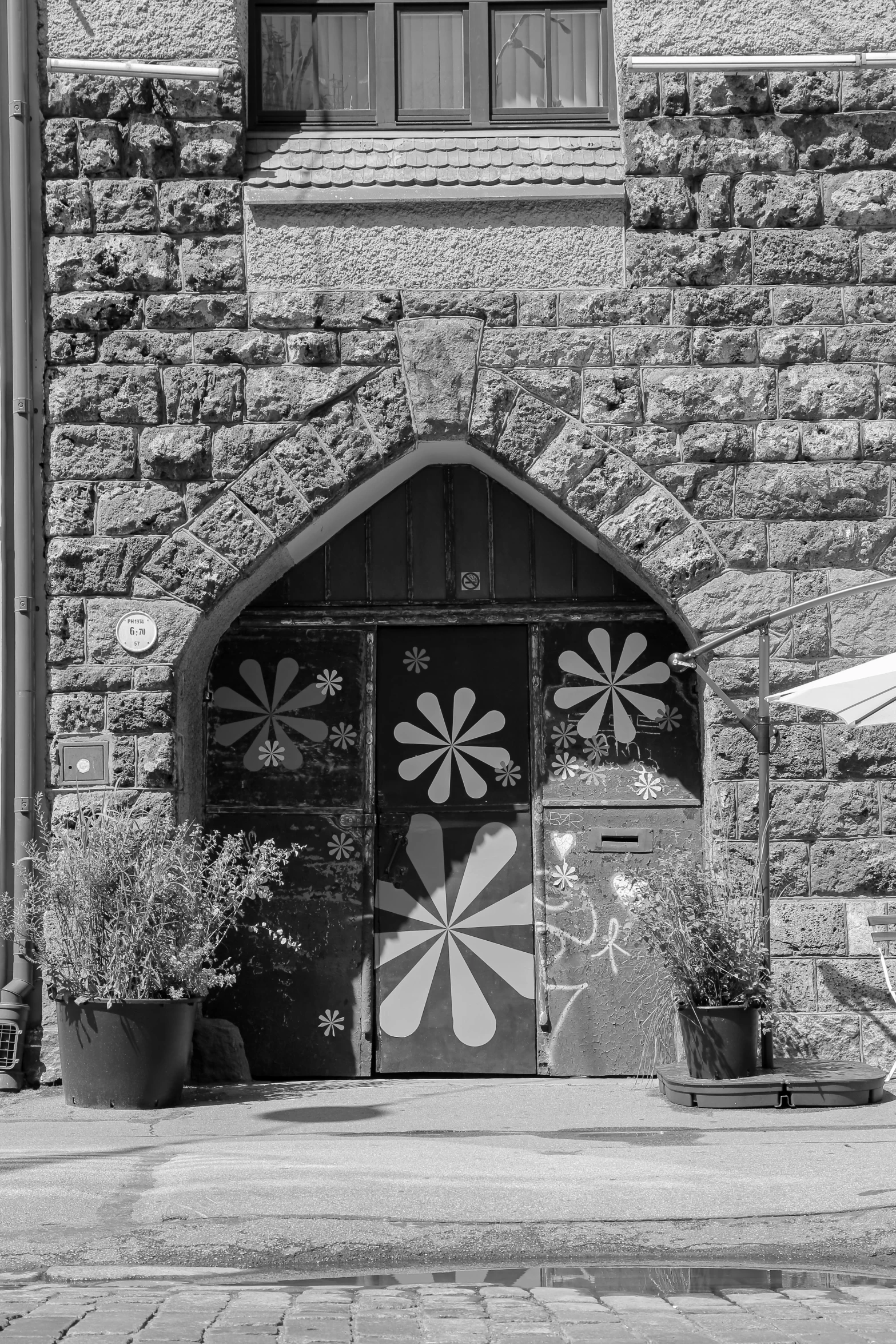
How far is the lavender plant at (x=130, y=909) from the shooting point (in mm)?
7082

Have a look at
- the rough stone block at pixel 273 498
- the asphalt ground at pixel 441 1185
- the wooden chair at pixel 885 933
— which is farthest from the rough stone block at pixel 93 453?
the wooden chair at pixel 885 933

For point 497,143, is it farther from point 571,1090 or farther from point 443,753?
point 571,1090

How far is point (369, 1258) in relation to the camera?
4270 millimetres

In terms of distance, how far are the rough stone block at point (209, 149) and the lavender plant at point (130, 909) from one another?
3526mm

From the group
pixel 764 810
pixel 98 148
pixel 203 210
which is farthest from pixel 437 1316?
pixel 98 148

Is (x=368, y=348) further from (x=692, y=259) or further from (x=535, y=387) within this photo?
(x=692, y=259)

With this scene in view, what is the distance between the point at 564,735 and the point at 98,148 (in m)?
4.11

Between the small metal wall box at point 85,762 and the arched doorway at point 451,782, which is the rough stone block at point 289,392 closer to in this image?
the arched doorway at point 451,782

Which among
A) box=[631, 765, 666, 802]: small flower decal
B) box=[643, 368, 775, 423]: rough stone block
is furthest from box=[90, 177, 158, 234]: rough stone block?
box=[631, 765, 666, 802]: small flower decal

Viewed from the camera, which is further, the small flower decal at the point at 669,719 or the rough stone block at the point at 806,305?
the small flower decal at the point at 669,719

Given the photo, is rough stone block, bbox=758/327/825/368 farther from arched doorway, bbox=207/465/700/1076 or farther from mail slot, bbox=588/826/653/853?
mail slot, bbox=588/826/653/853

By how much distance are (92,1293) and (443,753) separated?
5.07 m

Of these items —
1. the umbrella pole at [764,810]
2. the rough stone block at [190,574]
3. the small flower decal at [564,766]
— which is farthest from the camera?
the small flower decal at [564,766]

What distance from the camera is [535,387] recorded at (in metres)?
8.23
